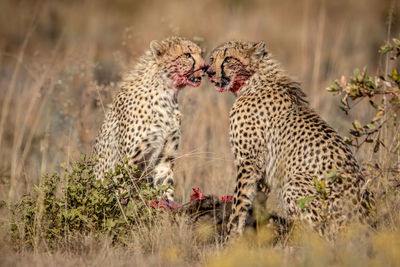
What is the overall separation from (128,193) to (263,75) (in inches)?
51.7

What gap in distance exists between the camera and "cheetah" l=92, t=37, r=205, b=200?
4.47 meters

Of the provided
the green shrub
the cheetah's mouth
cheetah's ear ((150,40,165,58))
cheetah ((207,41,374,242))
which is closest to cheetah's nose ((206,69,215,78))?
cheetah ((207,41,374,242))

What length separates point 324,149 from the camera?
11.7 ft

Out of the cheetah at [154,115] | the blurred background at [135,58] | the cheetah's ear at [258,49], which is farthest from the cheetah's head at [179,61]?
the cheetah's ear at [258,49]

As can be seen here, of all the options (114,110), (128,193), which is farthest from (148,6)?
(128,193)

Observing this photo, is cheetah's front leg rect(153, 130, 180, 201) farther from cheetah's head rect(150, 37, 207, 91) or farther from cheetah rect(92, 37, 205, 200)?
cheetah's head rect(150, 37, 207, 91)

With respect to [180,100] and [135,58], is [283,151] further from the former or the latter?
[135,58]

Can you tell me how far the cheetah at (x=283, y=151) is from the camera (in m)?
3.40

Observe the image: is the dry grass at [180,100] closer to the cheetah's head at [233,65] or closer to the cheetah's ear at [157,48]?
the cheetah's ear at [157,48]

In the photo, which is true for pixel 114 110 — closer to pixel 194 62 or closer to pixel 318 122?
pixel 194 62

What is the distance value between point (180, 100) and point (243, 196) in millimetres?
2427

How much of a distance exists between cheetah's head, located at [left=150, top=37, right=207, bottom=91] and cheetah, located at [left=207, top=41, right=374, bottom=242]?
0.15 meters

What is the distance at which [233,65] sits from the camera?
4355 millimetres

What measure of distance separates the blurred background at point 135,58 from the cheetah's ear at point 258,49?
29cm
